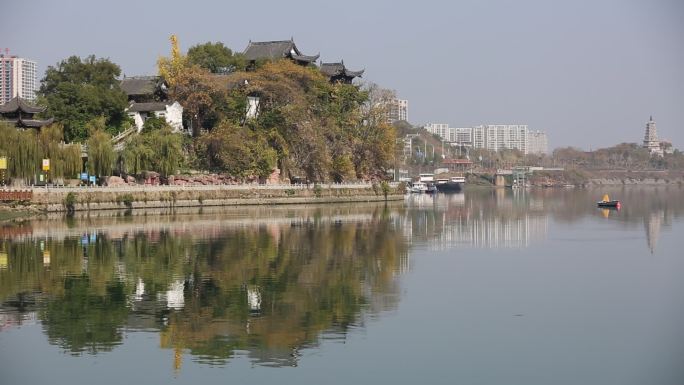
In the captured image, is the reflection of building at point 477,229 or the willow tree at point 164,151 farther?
the willow tree at point 164,151

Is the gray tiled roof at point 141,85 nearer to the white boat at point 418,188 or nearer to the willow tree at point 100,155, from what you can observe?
the willow tree at point 100,155

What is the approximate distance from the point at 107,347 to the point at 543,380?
26.3 feet

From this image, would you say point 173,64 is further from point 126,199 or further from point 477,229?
point 477,229

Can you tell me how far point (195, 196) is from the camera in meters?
64.6

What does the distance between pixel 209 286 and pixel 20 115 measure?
133 ft

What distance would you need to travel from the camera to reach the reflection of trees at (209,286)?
61.1ft

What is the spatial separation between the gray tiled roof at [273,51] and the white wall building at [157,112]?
15023mm

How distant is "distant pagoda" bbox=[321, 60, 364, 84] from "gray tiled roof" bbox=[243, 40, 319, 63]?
381 centimetres

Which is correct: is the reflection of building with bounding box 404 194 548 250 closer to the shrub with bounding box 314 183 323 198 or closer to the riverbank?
the riverbank

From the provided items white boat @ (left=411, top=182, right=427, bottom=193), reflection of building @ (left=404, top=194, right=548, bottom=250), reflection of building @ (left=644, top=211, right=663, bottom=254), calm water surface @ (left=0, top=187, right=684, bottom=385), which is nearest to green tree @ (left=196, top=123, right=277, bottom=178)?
reflection of building @ (left=404, top=194, right=548, bottom=250)

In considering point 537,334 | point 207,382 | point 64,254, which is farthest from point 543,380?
point 64,254

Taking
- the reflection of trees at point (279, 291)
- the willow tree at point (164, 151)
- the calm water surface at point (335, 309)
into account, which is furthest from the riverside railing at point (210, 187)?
the reflection of trees at point (279, 291)

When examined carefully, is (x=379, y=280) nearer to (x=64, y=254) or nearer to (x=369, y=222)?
(x=64, y=254)

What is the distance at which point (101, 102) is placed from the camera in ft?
217
